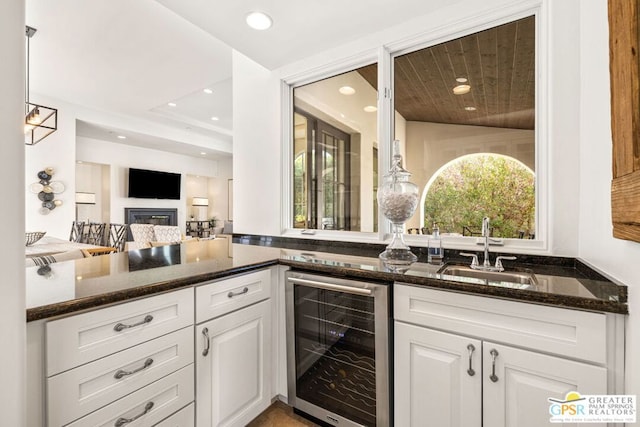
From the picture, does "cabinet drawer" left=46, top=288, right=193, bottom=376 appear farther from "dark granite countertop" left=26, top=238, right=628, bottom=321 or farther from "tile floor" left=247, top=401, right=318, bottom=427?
"tile floor" left=247, top=401, right=318, bottom=427

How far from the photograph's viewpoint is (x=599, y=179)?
1.14 m

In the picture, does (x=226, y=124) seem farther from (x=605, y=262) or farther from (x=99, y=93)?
(x=605, y=262)

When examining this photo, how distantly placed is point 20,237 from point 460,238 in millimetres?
1839

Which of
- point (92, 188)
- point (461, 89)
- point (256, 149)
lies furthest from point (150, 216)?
point (461, 89)

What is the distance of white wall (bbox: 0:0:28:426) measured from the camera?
67cm

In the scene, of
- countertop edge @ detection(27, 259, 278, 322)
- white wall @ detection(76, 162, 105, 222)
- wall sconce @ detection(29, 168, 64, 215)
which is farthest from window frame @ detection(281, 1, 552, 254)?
white wall @ detection(76, 162, 105, 222)

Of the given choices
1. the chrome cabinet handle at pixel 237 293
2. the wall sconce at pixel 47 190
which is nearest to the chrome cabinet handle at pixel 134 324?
the chrome cabinet handle at pixel 237 293

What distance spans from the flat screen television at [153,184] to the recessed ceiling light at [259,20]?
645 centimetres

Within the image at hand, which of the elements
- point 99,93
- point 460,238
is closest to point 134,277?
point 460,238

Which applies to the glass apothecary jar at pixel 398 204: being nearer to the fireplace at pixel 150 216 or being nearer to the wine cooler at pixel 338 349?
the wine cooler at pixel 338 349

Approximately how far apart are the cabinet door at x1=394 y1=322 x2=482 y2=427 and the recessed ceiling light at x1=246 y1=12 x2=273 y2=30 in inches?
73.7

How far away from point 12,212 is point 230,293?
0.86 m

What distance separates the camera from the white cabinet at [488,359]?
0.94 metres

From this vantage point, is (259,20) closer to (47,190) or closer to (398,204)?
(398,204)
